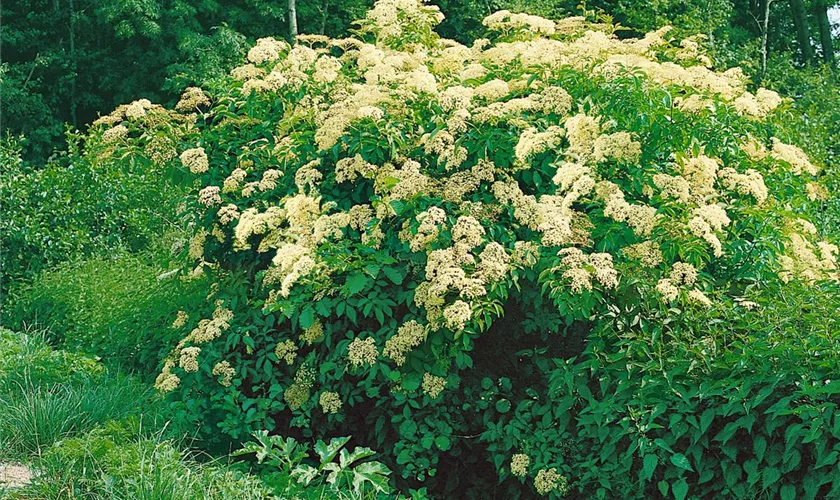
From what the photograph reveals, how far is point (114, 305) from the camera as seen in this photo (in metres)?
6.96

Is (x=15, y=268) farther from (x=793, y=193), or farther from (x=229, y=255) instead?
(x=793, y=193)

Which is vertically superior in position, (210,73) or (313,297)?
(313,297)

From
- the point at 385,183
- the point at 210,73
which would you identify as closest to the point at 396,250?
the point at 385,183

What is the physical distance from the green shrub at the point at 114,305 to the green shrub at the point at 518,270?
139 centimetres

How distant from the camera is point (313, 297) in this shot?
4449 mm

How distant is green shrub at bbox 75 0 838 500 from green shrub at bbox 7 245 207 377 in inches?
54.6

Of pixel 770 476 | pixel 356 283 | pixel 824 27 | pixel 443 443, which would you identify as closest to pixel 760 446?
pixel 770 476

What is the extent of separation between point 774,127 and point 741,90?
31 centimetres

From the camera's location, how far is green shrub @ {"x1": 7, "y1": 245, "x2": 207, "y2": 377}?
6.36 metres

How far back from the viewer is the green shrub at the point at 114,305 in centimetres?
636

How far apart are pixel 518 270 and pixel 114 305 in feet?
13.3

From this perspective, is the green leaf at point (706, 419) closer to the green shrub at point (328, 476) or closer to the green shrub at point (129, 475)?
the green shrub at point (328, 476)

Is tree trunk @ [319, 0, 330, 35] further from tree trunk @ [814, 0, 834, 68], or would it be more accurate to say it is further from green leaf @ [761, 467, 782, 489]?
green leaf @ [761, 467, 782, 489]

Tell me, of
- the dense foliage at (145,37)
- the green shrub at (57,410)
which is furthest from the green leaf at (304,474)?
the dense foliage at (145,37)
